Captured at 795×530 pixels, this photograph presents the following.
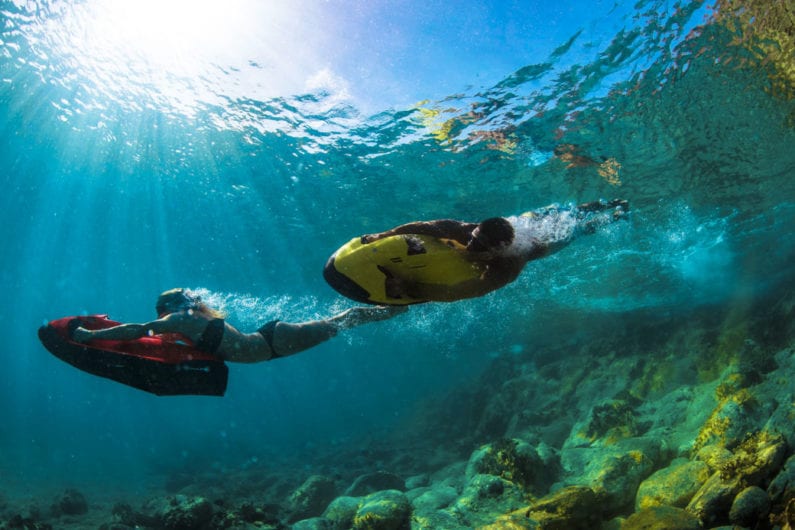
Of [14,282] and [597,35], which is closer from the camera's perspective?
[597,35]

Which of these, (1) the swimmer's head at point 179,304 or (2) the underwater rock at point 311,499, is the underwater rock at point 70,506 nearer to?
(2) the underwater rock at point 311,499

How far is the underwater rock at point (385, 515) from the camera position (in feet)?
Result: 24.3

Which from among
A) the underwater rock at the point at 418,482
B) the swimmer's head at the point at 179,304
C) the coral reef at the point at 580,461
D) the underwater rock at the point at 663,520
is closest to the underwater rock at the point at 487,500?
the coral reef at the point at 580,461

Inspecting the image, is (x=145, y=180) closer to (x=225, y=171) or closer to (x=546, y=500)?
(x=225, y=171)

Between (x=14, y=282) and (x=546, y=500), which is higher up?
(x=14, y=282)

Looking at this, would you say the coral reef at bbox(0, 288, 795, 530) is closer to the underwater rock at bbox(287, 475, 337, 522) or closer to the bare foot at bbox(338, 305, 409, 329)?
the underwater rock at bbox(287, 475, 337, 522)

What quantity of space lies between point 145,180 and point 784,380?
2249 cm

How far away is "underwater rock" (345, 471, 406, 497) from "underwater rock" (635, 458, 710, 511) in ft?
28.2

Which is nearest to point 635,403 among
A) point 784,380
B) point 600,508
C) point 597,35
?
point 784,380

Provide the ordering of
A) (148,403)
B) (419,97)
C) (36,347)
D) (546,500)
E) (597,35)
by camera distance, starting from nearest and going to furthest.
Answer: (546,500)
(597,35)
(419,97)
(36,347)
(148,403)

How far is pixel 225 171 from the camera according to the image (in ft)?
49.8

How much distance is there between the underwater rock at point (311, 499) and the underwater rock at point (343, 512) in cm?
395

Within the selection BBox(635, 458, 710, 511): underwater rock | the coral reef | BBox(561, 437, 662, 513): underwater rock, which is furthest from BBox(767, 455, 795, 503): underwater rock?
BBox(561, 437, 662, 513): underwater rock

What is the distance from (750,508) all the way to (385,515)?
5.73 m
